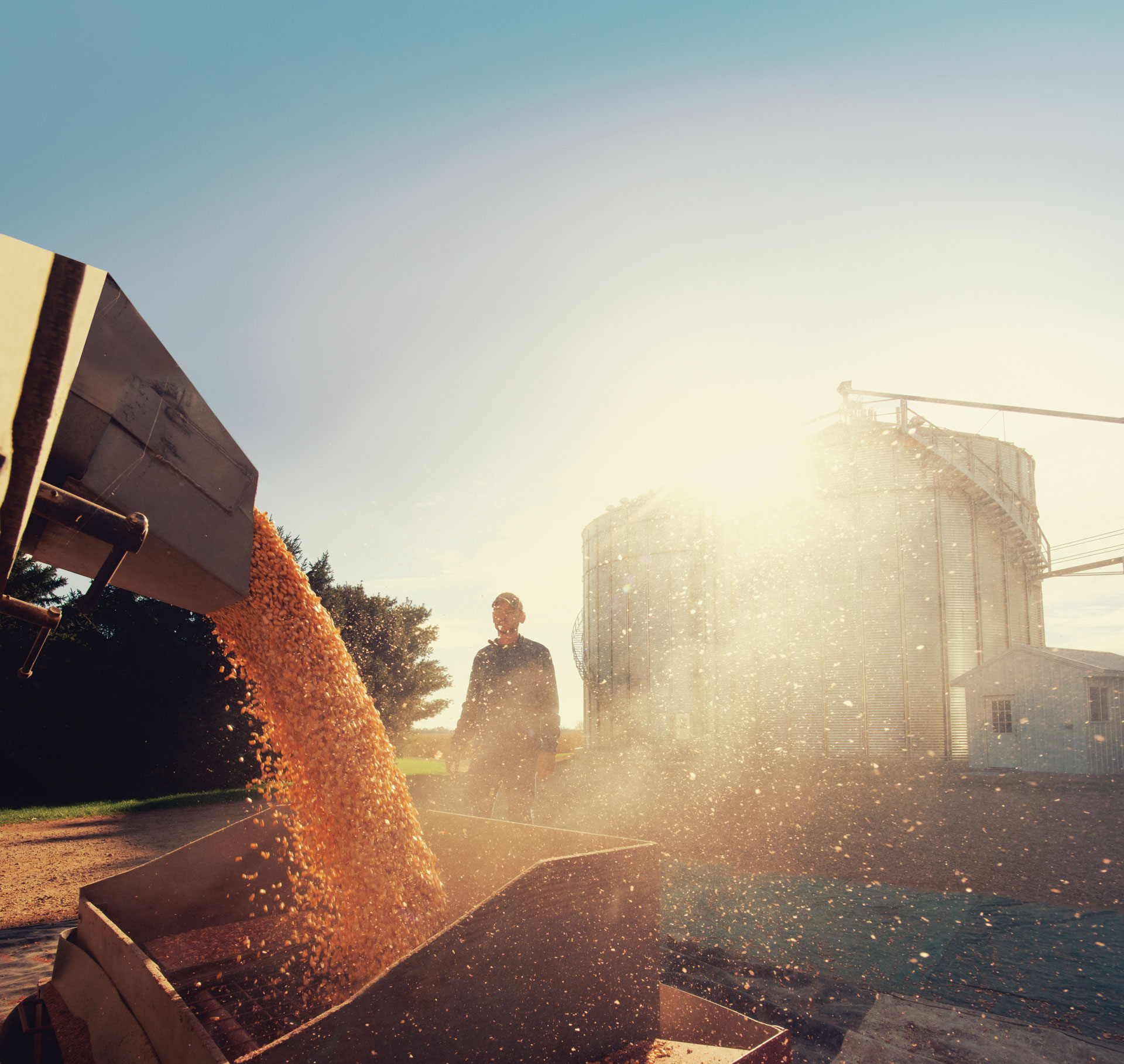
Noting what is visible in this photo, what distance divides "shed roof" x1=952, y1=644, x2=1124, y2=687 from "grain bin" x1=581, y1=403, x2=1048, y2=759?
18cm

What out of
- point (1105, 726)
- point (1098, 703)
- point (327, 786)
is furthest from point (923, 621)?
point (327, 786)

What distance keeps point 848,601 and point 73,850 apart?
40.5 feet

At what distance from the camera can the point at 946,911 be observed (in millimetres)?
4516

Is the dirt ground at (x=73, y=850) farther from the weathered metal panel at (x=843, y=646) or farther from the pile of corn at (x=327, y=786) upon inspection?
the weathered metal panel at (x=843, y=646)

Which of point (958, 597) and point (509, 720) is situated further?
point (958, 597)

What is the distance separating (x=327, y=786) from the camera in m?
1.99

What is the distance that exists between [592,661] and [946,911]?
1335 centimetres

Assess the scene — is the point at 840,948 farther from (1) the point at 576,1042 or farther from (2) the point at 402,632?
(2) the point at 402,632

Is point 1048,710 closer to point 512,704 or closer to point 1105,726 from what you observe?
point 1105,726

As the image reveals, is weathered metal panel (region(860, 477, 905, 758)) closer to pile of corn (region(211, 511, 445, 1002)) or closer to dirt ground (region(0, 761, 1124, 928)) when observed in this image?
dirt ground (region(0, 761, 1124, 928))

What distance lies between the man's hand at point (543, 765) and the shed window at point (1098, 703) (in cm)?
1400

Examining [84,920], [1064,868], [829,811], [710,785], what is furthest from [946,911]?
[710,785]

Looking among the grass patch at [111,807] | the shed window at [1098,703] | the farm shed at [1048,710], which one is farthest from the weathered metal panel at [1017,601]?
the grass patch at [111,807]

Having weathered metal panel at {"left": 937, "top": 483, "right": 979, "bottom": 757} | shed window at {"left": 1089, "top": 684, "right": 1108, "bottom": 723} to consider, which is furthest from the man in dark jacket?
shed window at {"left": 1089, "top": 684, "right": 1108, "bottom": 723}
